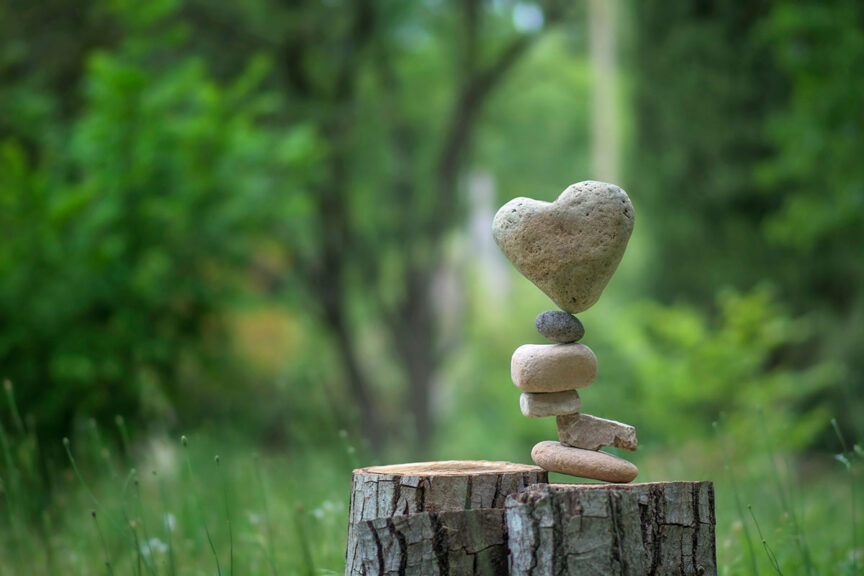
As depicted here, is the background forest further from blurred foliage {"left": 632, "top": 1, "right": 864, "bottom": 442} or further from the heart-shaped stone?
the heart-shaped stone

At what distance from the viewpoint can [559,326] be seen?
225cm

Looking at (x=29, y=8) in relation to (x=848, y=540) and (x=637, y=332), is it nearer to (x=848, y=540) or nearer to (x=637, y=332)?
(x=637, y=332)

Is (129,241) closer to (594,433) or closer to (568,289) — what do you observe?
(568,289)

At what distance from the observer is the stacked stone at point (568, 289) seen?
2.15 meters

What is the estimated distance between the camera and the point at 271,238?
8.05 meters

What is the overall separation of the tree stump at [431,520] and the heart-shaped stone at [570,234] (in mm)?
551

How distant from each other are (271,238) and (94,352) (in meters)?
3.17

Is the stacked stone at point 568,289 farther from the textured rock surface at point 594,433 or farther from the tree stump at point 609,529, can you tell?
the tree stump at point 609,529

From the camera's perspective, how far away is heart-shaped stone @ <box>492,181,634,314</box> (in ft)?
7.05

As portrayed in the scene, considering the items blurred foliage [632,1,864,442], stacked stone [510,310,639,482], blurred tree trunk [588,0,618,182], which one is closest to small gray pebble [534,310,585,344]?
stacked stone [510,310,639,482]

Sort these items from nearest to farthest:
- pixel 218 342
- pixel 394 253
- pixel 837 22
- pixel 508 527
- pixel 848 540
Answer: pixel 508 527, pixel 848 540, pixel 837 22, pixel 218 342, pixel 394 253

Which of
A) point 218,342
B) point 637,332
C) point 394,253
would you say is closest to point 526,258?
point 218,342

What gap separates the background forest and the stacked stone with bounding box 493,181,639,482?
0.45 meters

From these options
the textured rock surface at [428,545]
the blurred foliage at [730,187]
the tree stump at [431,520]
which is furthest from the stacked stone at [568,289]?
the blurred foliage at [730,187]
